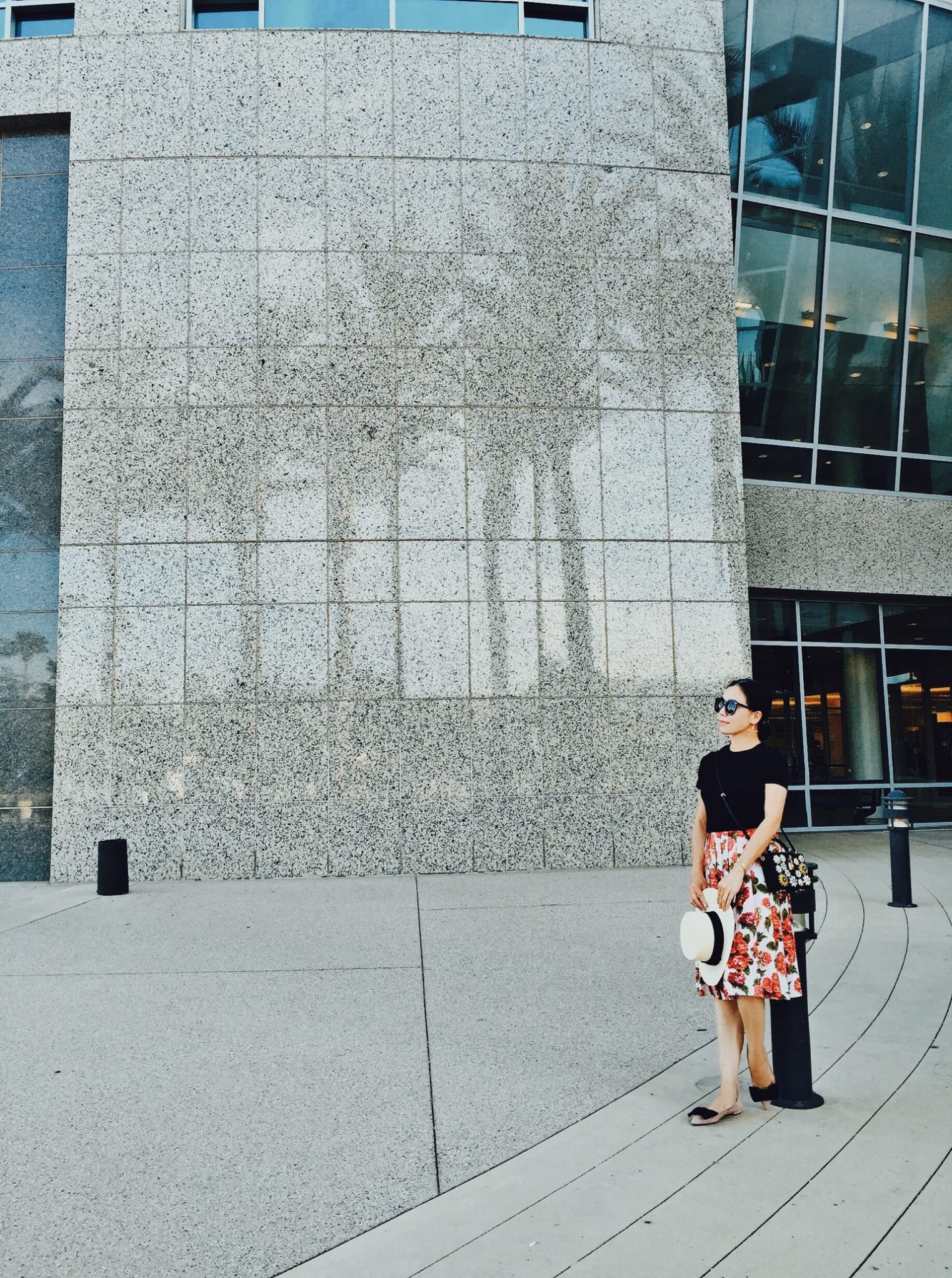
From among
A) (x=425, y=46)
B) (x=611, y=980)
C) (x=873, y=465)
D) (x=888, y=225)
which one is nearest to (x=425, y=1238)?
(x=611, y=980)

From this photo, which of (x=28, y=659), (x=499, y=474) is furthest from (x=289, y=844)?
(x=499, y=474)

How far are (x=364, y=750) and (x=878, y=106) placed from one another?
44.5ft

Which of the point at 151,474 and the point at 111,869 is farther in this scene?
the point at 151,474

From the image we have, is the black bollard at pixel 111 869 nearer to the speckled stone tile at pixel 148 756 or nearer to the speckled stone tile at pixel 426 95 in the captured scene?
the speckled stone tile at pixel 148 756

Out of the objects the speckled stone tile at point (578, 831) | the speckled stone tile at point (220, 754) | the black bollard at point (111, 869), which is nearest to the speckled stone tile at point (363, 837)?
the speckled stone tile at point (220, 754)

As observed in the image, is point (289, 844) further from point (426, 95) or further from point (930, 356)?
point (930, 356)

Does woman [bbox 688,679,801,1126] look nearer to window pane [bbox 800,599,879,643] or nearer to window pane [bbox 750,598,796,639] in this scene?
window pane [bbox 750,598,796,639]

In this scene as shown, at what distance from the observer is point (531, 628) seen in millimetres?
12695

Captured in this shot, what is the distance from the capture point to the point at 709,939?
4477 millimetres

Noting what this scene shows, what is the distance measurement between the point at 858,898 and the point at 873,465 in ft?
28.7

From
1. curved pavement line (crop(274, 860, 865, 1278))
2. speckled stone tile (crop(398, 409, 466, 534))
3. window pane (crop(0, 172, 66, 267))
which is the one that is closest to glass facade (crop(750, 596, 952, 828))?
speckled stone tile (crop(398, 409, 466, 534))

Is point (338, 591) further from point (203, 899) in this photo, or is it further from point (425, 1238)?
point (425, 1238)

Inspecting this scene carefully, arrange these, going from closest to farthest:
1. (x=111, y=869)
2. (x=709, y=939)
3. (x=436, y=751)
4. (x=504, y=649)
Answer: (x=709, y=939)
(x=111, y=869)
(x=436, y=751)
(x=504, y=649)

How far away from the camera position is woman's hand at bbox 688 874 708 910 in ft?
15.5
